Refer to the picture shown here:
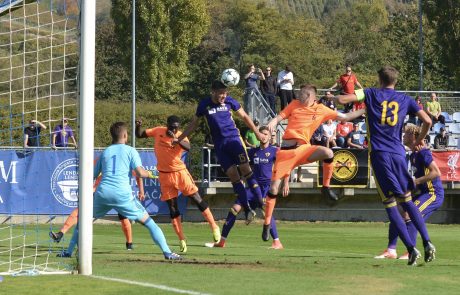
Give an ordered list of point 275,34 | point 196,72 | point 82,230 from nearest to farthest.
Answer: point 82,230 → point 196,72 → point 275,34

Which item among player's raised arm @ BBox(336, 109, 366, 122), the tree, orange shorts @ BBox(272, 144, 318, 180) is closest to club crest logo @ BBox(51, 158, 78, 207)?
orange shorts @ BBox(272, 144, 318, 180)

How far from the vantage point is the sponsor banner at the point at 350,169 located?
30969mm

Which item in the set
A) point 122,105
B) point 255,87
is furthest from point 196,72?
point 255,87

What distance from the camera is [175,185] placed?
18609mm

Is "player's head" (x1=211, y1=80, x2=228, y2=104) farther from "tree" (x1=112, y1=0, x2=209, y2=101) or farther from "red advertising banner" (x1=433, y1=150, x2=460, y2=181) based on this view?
"tree" (x1=112, y1=0, x2=209, y2=101)

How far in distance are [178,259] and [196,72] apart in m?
56.5

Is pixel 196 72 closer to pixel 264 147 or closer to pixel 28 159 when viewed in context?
pixel 28 159

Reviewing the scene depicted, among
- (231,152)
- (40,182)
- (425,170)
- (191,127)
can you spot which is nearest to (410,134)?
(425,170)

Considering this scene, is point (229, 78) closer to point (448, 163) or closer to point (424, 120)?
point (424, 120)

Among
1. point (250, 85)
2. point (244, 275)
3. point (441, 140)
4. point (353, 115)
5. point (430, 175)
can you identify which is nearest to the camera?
point (244, 275)

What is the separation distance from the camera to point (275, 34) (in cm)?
7869

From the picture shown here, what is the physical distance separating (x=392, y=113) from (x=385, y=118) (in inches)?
4.4

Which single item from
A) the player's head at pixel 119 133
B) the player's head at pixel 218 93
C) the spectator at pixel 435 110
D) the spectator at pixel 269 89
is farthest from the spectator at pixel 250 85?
the player's head at pixel 119 133

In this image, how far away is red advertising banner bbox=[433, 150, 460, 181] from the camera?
104 feet
